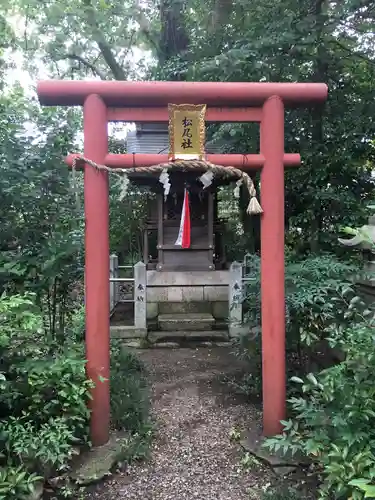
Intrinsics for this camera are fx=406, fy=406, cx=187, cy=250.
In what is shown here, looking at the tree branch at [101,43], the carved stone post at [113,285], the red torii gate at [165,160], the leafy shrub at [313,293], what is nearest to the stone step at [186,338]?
the carved stone post at [113,285]

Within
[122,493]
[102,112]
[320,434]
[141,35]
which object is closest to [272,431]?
[320,434]

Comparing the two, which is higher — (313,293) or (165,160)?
(165,160)

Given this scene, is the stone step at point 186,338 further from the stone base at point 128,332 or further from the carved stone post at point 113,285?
the carved stone post at point 113,285

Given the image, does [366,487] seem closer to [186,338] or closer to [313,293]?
[313,293]

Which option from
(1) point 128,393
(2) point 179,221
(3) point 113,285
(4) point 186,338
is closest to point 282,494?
(1) point 128,393

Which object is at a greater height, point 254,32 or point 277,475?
point 254,32

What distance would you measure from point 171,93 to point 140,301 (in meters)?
4.58

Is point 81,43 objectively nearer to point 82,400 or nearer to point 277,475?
point 82,400

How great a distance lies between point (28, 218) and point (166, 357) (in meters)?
3.69

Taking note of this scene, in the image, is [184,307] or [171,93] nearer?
[171,93]

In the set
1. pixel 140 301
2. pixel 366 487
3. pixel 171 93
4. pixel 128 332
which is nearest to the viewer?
pixel 366 487

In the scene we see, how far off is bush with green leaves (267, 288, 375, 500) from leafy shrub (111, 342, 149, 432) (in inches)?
61.5

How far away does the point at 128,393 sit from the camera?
14.3 ft

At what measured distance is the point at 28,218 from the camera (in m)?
3.60
